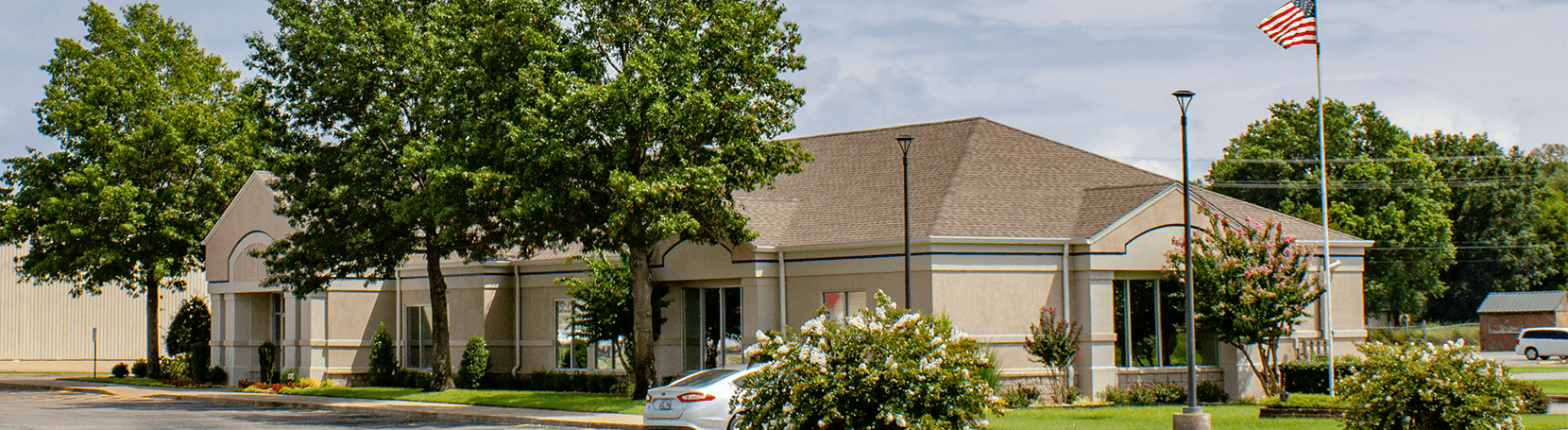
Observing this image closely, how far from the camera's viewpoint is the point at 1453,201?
244ft

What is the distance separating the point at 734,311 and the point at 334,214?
9465 millimetres

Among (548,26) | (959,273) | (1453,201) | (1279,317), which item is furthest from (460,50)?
(1453,201)

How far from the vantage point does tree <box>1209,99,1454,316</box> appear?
67.6 m

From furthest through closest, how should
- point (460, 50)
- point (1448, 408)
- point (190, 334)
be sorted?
point (190, 334) → point (460, 50) → point (1448, 408)

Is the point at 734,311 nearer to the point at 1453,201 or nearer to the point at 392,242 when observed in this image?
the point at 392,242

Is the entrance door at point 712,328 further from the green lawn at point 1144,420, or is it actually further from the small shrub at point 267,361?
the small shrub at point 267,361

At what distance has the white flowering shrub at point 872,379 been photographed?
14.6 meters

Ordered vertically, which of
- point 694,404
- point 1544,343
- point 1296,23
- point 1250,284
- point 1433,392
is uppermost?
point 1296,23

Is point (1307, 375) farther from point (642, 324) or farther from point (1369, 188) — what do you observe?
point (1369, 188)

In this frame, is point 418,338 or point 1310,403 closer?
point 1310,403

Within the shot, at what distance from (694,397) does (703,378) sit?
0.85 metres

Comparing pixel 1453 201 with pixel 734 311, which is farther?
pixel 1453 201

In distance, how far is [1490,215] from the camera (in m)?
76.4

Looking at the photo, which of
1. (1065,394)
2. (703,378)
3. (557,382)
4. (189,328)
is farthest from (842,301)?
(189,328)
